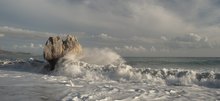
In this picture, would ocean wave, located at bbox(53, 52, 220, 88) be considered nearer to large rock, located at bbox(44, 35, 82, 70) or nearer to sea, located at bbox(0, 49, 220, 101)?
sea, located at bbox(0, 49, 220, 101)

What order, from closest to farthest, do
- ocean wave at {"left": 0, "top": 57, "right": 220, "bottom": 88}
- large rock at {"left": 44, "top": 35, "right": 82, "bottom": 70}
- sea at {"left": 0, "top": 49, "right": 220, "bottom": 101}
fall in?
sea at {"left": 0, "top": 49, "right": 220, "bottom": 101} → ocean wave at {"left": 0, "top": 57, "right": 220, "bottom": 88} → large rock at {"left": 44, "top": 35, "right": 82, "bottom": 70}

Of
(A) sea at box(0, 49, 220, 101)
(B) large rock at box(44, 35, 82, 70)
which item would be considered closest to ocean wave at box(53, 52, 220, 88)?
(A) sea at box(0, 49, 220, 101)

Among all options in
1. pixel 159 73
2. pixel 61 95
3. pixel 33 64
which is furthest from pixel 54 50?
pixel 61 95

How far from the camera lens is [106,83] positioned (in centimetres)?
1814

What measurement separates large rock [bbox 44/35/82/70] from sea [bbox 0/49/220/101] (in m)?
0.62

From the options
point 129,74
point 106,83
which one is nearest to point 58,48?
point 129,74

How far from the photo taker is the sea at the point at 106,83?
516 inches

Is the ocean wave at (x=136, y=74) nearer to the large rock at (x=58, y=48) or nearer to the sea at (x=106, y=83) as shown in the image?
the sea at (x=106, y=83)

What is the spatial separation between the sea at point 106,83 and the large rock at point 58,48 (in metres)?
0.62

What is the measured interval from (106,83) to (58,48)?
36.2 ft

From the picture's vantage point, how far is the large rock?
2742 centimetres

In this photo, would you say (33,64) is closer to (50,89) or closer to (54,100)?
(50,89)

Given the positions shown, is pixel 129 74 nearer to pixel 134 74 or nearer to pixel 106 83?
pixel 134 74

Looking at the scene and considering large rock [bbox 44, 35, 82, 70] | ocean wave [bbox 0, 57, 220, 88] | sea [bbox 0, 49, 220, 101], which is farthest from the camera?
large rock [bbox 44, 35, 82, 70]
